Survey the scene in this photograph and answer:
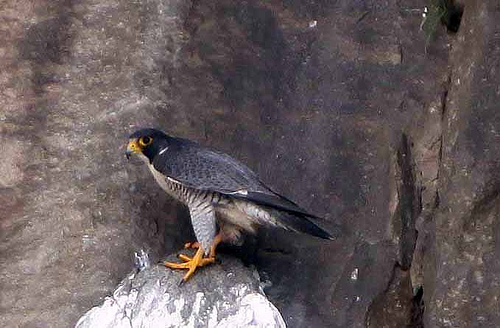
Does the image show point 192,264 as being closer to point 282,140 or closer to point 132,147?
point 132,147

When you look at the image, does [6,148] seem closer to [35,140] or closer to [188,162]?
[35,140]

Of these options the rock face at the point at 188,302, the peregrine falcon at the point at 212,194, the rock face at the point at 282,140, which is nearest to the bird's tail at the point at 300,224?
the peregrine falcon at the point at 212,194

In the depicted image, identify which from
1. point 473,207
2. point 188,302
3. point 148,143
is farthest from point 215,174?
point 473,207

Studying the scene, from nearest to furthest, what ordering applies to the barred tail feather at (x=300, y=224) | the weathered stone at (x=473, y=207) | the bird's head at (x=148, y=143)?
the weathered stone at (x=473, y=207) < the barred tail feather at (x=300, y=224) < the bird's head at (x=148, y=143)

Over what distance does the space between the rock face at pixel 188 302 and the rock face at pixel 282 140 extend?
319mm

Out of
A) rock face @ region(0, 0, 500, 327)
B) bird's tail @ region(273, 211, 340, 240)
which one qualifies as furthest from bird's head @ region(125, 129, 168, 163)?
bird's tail @ region(273, 211, 340, 240)

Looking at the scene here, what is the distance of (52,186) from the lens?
5742 mm

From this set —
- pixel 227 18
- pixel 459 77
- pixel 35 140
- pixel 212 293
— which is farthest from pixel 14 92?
pixel 459 77

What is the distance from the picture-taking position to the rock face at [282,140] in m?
5.13

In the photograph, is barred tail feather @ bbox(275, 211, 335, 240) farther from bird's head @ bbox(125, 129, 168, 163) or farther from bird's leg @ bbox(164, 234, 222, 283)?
bird's head @ bbox(125, 129, 168, 163)

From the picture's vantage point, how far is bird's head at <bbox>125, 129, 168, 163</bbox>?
538 cm

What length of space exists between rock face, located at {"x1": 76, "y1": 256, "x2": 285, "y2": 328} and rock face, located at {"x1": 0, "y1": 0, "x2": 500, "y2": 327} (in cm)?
32

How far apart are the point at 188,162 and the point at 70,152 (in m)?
0.85

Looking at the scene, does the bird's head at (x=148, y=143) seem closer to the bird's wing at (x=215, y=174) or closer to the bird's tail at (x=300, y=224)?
the bird's wing at (x=215, y=174)
